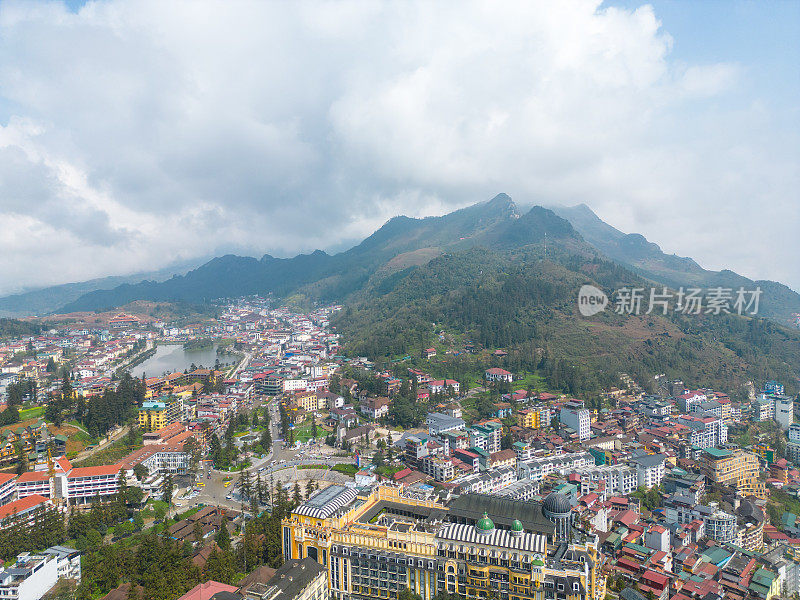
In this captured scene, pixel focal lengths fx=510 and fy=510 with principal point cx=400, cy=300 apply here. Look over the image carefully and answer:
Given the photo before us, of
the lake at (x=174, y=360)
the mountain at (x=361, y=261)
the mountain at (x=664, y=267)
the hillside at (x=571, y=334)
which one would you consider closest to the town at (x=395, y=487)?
the hillside at (x=571, y=334)

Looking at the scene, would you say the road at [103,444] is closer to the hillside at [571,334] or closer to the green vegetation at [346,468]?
the green vegetation at [346,468]

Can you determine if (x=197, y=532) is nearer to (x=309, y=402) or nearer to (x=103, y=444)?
(x=103, y=444)

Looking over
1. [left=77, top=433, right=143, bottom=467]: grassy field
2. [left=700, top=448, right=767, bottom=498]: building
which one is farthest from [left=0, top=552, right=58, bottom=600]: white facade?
[left=700, top=448, right=767, bottom=498]: building

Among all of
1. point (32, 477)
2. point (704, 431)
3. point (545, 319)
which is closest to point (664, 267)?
point (545, 319)

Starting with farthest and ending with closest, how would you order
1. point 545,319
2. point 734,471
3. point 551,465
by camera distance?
point 545,319, point 734,471, point 551,465

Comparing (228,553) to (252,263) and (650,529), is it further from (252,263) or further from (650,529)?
(252,263)

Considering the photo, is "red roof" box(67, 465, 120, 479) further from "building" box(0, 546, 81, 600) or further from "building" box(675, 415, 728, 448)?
"building" box(675, 415, 728, 448)
